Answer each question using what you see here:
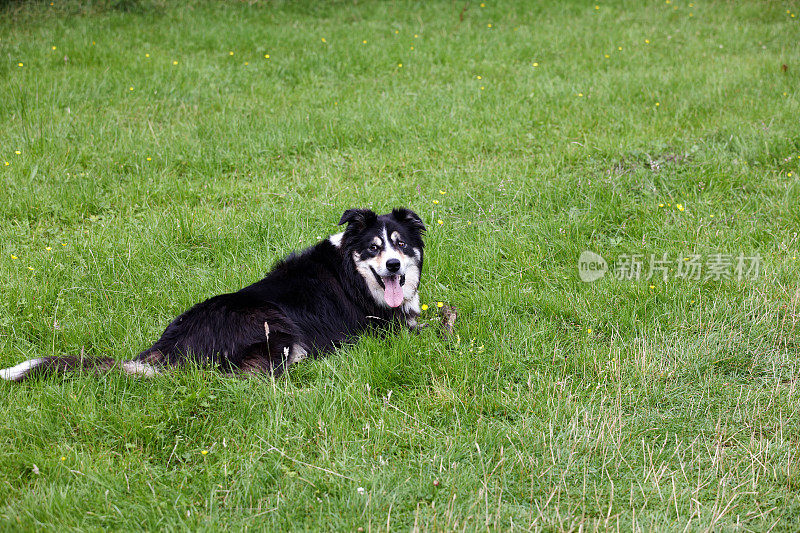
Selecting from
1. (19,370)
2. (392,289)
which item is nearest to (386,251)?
(392,289)

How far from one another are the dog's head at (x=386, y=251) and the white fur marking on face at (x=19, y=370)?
7.08 feet

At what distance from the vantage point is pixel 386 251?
446cm

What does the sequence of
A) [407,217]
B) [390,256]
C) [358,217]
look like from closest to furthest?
[390,256] < [358,217] < [407,217]

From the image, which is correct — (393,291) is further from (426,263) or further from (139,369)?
(139,369)

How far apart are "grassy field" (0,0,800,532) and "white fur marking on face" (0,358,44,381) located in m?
0.21

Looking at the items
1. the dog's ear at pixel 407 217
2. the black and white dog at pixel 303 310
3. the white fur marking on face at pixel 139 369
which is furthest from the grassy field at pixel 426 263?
the dog's ear at pixel 407 217

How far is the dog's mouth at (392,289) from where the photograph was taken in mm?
4512

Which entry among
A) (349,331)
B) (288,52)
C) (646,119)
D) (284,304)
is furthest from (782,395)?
(288,52)

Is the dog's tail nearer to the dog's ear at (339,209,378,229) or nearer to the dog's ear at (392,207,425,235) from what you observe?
the dog's ear at (339,209,378,229)

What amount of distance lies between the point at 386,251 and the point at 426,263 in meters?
1.00

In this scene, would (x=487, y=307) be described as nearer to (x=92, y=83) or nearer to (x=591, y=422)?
(x=591, y=422)

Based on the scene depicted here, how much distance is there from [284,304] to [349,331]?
54 cm

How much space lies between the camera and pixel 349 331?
454 cm

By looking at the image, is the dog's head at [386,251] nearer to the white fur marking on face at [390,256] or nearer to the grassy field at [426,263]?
the white fur marking on face at [390,256]
